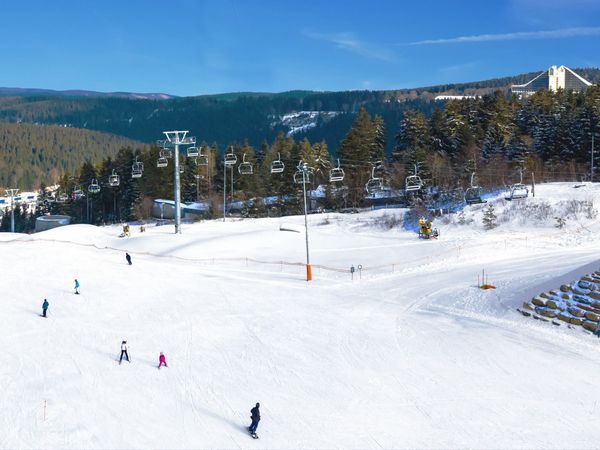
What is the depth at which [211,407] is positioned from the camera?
17281 millimetres

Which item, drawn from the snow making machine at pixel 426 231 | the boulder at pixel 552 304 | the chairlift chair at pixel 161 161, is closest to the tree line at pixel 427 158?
the chairlift chair at pixel 161 161

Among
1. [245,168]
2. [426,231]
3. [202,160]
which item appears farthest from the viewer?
[245,168]

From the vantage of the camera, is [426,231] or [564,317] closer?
[564,317]

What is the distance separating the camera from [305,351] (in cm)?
2239

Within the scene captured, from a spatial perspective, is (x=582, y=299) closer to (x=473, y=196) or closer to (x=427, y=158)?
(x=473, y=196)

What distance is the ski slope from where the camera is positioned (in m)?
15.9

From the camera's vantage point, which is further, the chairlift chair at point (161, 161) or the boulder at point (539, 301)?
the chairlift chair at point (161, 161)

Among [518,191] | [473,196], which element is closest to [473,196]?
[473,196]

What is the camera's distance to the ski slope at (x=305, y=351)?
1594 cm

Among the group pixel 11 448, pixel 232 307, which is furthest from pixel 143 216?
pixel 11 448

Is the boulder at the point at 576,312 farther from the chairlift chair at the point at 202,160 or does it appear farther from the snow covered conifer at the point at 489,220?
the chairlift chair at the point at 202,160

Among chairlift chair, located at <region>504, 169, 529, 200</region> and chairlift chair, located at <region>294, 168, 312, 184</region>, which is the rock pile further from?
chairlift chair, located at <region>504, 169, 529, 200</region>

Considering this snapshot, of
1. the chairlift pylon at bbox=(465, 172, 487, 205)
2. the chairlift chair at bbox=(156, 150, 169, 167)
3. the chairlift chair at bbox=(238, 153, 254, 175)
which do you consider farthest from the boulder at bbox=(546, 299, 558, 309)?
the chairlift chair at bbox=(156, 150, 169, 167)

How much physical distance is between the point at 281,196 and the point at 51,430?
178 feet
